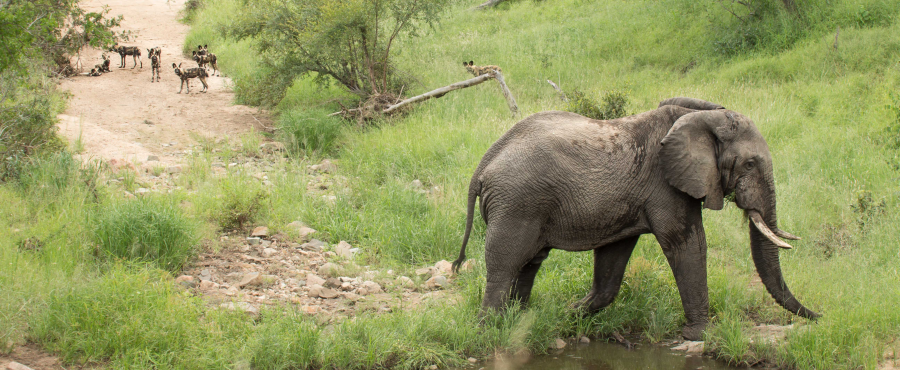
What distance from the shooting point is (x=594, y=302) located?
18.9 ft

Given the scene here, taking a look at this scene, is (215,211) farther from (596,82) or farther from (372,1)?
(596,82)

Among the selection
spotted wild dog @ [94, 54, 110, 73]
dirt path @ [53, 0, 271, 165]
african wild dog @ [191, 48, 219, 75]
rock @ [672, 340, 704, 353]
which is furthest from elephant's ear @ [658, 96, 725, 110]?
spotted wild dog @ [94, 54, 110, 73]

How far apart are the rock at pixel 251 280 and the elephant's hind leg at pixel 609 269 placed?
119 inches

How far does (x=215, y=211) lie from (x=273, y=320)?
3.33 m

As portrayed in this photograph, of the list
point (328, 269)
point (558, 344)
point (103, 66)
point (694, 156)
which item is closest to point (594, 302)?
point (558, 344)

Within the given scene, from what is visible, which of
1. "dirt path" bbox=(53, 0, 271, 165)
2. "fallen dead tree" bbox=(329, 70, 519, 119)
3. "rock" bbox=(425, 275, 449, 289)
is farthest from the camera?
"fallen dead tree" bbox=(329, 70, 519, 119)

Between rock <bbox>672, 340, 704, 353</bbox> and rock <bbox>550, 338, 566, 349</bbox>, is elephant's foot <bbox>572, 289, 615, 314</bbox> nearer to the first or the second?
rock <bbox>550, 338, 566, 349</bbox>

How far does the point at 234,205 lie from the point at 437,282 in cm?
294

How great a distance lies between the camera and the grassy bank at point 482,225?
4953 mm

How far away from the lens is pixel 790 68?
12.5 m

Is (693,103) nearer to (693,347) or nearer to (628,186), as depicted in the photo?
(628,186)

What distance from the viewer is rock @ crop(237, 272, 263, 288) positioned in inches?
253

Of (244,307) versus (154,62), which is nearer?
(244,307)

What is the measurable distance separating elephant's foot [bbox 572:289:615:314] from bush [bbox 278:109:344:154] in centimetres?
724
